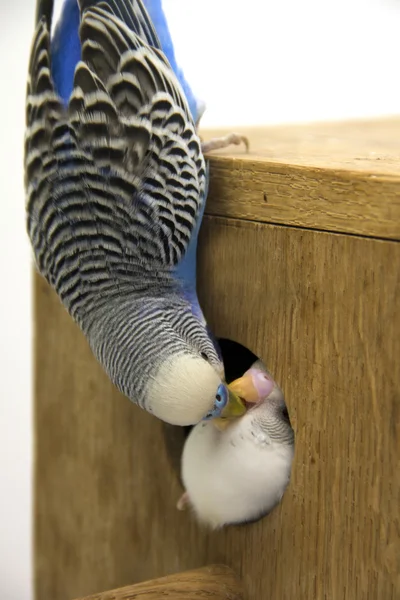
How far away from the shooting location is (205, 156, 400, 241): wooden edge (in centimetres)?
57

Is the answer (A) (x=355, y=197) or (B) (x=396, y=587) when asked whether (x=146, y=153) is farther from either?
(B) (x=396, y=587)

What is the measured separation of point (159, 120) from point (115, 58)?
0.18ft

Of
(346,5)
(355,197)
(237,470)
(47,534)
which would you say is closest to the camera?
(355,197)

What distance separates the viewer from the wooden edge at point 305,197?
0.57 m

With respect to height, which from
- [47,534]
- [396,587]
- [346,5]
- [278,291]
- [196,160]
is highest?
[346,5]

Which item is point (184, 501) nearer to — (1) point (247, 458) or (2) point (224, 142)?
(1) point (247, 458)

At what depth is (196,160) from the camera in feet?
2.18

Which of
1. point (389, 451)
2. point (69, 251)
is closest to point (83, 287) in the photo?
point (69, 251)

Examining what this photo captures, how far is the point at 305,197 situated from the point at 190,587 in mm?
343

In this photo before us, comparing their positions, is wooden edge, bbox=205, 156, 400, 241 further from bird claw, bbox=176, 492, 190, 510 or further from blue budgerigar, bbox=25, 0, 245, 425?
bird claw, bbox=176, 492, 190, 510

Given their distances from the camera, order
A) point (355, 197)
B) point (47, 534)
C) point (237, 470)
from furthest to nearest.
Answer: point (47, 534) → point (237, 470) → point (355, 197)

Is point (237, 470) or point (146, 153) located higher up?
point (146, 153)

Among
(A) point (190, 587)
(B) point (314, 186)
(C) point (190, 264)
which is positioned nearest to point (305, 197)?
(B) point (314, 186)

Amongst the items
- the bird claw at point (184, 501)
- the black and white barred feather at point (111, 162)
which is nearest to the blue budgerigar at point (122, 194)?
the black and white barred feather at point (111, 162)
